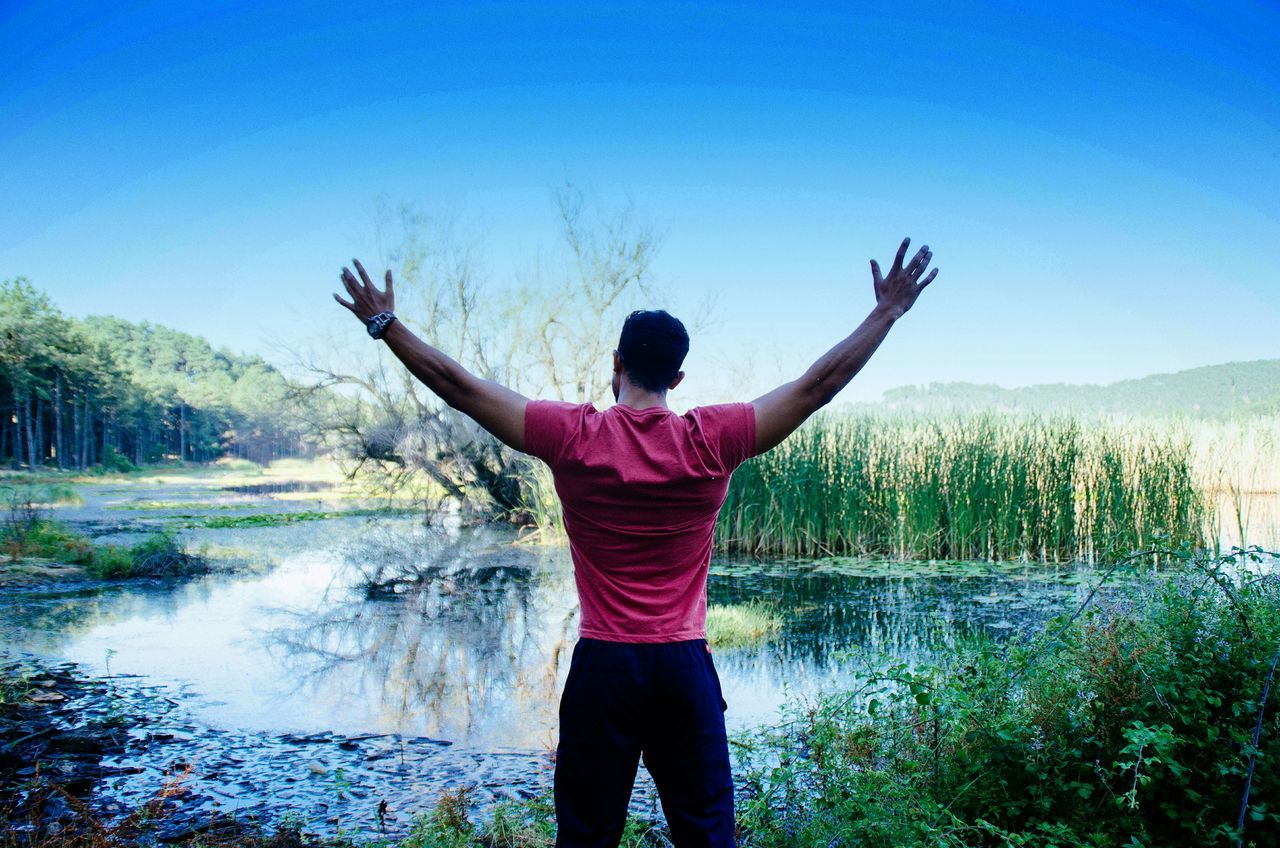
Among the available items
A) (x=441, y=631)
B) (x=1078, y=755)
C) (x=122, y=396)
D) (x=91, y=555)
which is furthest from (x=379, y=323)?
(x=122, y=396)

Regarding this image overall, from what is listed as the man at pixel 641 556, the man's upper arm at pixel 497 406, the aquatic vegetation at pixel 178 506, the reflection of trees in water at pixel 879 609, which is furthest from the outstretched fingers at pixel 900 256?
the aquatic vegetation at pixel 178 506

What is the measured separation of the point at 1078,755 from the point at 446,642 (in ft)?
16.5

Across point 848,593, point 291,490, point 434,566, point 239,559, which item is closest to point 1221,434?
point 848,593

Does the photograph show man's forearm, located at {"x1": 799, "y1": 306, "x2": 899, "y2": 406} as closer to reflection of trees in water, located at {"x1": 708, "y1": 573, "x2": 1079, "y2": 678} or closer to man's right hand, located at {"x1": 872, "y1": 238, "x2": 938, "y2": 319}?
man's right hand, located at {"x1": 872, "y1": 238, "x2": 938, "y2": 319}

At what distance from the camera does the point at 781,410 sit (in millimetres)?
1688

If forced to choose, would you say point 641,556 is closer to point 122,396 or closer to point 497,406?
point 497,406

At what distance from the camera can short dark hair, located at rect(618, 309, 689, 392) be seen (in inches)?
66.2

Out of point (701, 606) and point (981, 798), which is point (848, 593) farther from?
point (701, 606)

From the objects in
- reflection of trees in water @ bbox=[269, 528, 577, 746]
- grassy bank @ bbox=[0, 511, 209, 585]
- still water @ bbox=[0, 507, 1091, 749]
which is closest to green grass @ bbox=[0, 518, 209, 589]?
grassy bank @ bbox=[0, 511, 209, 585]

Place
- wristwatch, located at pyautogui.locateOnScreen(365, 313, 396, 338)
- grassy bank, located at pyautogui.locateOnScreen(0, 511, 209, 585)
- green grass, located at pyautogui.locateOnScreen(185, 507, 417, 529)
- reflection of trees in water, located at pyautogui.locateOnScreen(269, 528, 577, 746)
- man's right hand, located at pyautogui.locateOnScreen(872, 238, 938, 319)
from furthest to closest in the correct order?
1. green grass, located at pyautogui.locateOnScreen(185, 507, 417, 529)
2. grassy bank, located at pyautogui.locateOnScreen(0, 511, 209, 585)
3. reflection of trees in water, located at pyautogui.locateOnScreen(269, 528, 577, 746)
4. man's right hand, located at pyautogui.locateOnScreen(872, 238, 938, 319)
5. wristwatch, located at pyautogui.locateOnScreen(365, 313, 396, 338)

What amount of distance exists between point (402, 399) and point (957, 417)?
923 cm

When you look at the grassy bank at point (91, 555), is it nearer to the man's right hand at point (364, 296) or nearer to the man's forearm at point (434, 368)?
the man's right hand at point (364, 296)

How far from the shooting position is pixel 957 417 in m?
12.2

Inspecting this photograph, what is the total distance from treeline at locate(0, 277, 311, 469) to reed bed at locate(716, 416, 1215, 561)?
338 inches
